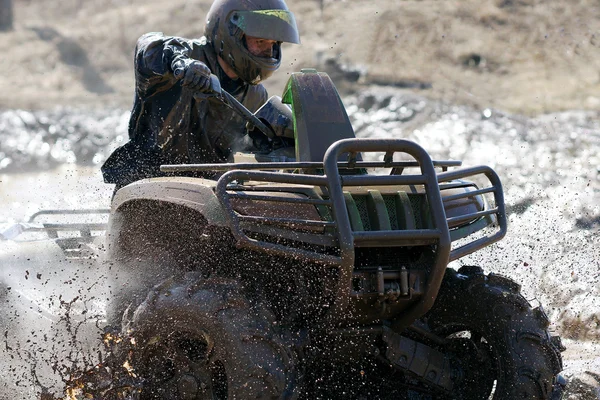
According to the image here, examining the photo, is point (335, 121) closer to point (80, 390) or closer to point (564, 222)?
point (80, 390)

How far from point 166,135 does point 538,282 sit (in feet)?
12.6

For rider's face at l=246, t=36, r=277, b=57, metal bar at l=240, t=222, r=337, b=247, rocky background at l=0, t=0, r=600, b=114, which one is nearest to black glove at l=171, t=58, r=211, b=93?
rider's face at l=246, t=36, r=277, b=57

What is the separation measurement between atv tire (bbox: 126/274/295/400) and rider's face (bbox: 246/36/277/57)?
214cm

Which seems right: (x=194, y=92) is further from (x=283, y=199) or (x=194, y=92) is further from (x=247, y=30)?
(x=283, y=199)

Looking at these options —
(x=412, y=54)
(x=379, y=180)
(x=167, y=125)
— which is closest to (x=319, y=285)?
(x=379, y=180)

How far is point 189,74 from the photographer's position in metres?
5.45

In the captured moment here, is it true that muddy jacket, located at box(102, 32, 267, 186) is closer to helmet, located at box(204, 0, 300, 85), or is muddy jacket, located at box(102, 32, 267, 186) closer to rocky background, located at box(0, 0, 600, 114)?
helmet, located at box(204, 0, 300, 85)

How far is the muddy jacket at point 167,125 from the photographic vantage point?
6.20m

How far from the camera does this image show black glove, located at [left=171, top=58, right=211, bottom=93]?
17.9ft

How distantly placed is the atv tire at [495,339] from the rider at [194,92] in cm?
157

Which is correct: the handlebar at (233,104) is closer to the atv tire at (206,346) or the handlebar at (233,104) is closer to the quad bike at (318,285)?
the quad bike at (318,285)

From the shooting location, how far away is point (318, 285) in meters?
4.78

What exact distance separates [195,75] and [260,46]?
3.52 feet

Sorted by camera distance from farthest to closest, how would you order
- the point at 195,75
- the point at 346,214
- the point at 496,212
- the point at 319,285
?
1. the point at 195,75
2. the point at 496,212
3. the point at 319,285
4. the point at 346,214
